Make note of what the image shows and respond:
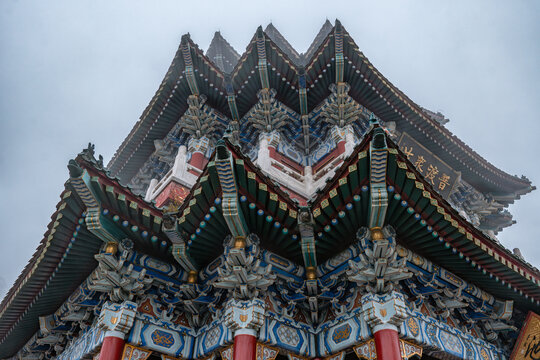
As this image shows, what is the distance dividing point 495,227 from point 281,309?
1232 centimetres

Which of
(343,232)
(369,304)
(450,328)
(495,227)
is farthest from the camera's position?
(495,227)

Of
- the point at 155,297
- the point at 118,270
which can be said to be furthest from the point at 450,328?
the point at 118,270

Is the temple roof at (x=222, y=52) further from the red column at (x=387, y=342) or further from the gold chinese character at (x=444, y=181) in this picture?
the red column at (x=387, y=342)

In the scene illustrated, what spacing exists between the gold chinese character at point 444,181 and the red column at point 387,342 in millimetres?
8013

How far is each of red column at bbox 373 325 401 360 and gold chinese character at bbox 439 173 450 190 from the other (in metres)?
8.01

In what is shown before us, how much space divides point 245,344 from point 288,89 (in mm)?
8226

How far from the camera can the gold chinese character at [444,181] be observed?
1356cm

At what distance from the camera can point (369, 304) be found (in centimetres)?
700

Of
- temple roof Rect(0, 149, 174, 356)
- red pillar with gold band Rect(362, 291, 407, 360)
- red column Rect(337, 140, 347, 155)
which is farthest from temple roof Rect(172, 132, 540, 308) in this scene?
red column Rect(337, 140, 347, 155)

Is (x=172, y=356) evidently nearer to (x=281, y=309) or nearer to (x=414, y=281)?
(x=281, y=309)

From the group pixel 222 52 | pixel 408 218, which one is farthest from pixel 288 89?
pixel 222 52

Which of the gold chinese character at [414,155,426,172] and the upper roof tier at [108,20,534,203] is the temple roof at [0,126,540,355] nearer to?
the gold chinese character at [414,155,426,172]

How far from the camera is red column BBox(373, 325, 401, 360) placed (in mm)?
Result: 6504

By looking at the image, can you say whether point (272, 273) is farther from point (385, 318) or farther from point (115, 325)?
point (115, 325)
